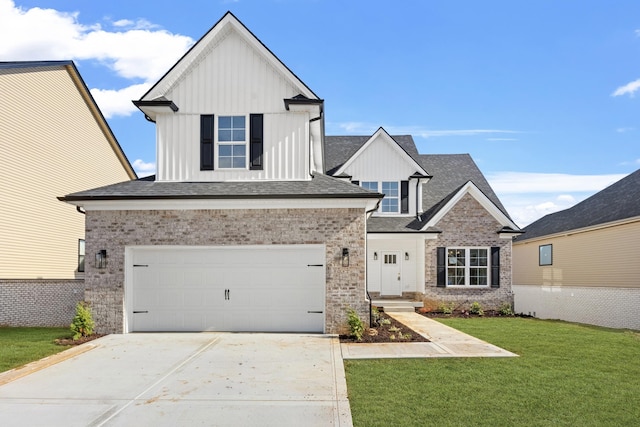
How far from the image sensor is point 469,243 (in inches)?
866

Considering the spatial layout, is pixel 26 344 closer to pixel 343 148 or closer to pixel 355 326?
pixel 355 326

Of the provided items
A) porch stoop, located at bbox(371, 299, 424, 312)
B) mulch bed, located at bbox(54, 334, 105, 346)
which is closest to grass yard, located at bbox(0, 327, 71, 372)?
mulch bed, located at bbox(54, 334, 105, 346)

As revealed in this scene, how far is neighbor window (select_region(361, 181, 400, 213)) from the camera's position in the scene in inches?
923

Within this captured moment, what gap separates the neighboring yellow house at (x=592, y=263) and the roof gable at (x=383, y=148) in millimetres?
7316

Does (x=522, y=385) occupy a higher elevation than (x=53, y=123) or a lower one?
lower

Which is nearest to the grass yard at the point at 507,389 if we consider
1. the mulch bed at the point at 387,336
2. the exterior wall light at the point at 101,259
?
the mulch bed at the point at 387,336

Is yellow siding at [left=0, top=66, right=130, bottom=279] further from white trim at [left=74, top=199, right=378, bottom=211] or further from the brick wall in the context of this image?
white trim at [left=74, top=199, right=378, bottom=211]

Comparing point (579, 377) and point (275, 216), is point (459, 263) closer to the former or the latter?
point (275, 216)

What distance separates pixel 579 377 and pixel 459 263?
12.9 metres

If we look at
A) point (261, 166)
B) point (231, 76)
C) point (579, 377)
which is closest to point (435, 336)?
point (579, 377)

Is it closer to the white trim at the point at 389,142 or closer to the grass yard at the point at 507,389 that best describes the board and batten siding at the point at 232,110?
the grass yard at the point at 507,389

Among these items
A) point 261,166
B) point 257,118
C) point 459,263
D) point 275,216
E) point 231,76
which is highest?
point 231,76

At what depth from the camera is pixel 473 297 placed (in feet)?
71.8

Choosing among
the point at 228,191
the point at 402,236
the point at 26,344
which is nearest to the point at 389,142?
A: the point at 402,236
